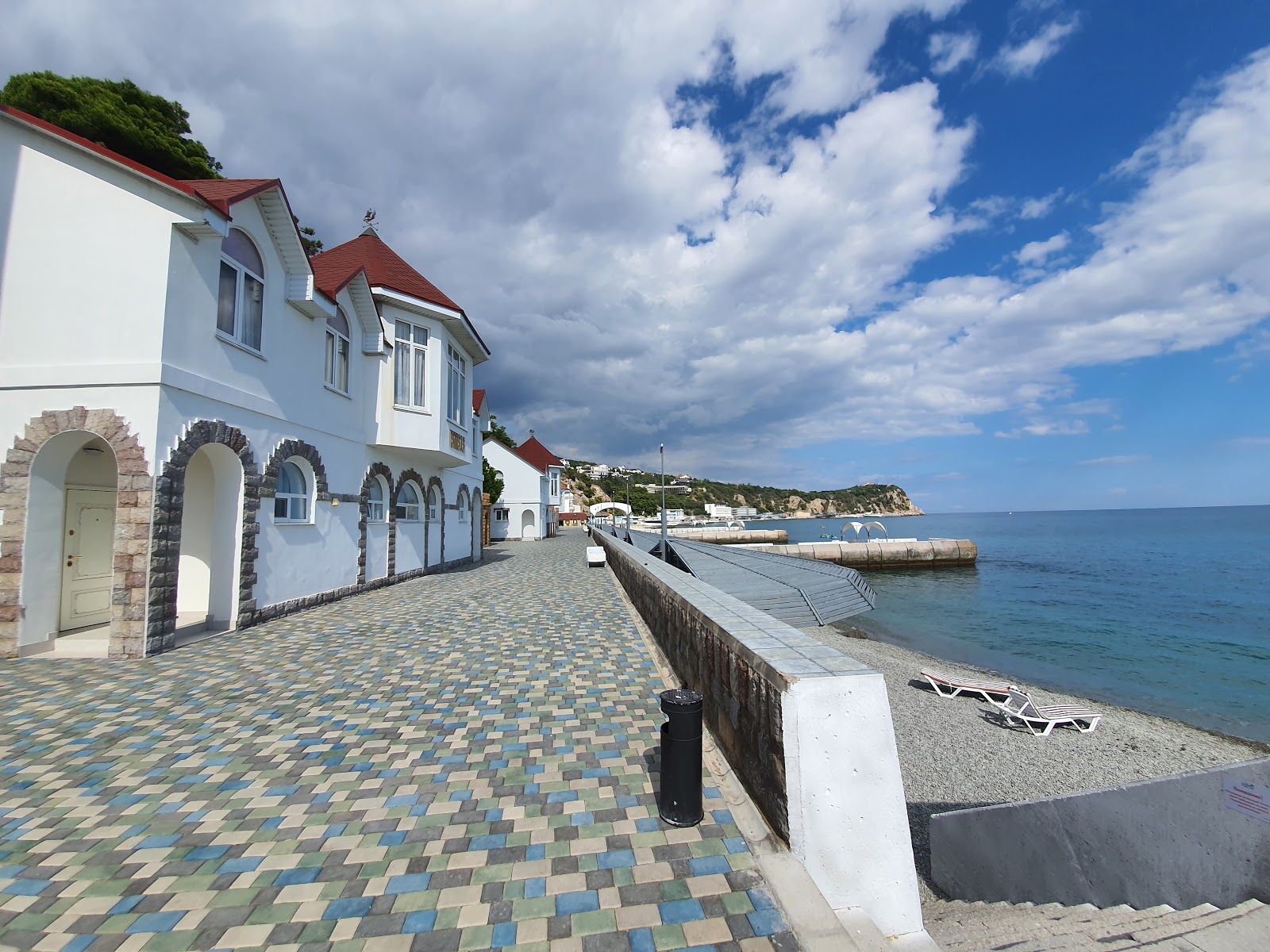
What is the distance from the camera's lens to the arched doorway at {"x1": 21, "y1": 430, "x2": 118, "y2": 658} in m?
7.44

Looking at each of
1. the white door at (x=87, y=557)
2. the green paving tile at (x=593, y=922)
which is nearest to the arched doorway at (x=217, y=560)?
the white door at (x=87, y=557)

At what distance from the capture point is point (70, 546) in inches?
327

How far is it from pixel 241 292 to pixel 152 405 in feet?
8.58

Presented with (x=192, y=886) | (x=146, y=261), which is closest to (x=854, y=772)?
(x=192, y=886)

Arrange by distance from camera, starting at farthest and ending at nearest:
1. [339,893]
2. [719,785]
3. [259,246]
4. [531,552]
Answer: [531,552], [259,246], [719,785], [339,893]

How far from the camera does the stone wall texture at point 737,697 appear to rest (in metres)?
3.21

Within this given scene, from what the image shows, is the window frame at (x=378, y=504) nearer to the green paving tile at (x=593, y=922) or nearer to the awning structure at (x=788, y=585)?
the awning structure at (x=788, y=585)

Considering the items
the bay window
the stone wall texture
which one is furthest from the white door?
the stone wall texture

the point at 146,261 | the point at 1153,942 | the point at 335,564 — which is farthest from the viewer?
the point at 335,564

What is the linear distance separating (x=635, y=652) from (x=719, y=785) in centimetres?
382

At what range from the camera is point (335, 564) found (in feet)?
39.3

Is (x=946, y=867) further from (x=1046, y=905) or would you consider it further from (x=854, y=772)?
(x=854, y=772)

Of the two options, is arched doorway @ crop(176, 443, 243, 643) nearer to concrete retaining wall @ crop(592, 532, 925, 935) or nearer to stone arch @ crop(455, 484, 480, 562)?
concrete retaining wall @ crop(592, 532, 925, 935)

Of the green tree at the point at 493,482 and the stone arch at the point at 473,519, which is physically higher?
the green tree at the point at 493,482
